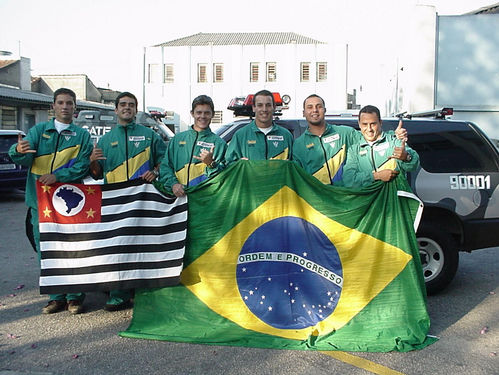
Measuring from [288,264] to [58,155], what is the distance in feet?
7.84

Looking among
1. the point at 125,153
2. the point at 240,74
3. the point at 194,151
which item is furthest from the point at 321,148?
the point at 240,74

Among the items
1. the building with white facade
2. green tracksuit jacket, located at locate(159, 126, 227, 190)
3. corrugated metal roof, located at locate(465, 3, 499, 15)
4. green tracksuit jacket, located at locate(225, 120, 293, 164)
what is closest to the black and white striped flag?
green tracksuit jacket, located at locate(159, 126, 227, 190)

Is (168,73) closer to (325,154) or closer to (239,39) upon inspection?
(239,39)

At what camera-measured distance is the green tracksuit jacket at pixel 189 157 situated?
190 inches

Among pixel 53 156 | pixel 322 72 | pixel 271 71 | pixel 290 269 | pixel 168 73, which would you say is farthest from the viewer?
Result: pixel 168 73

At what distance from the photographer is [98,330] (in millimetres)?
4422

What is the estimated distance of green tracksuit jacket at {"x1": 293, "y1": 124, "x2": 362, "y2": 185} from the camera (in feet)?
16.1

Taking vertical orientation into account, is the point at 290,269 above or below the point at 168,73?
below

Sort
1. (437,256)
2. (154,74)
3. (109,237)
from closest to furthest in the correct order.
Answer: (109,237) < (437,256) < (154,74)

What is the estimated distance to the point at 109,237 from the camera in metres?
4.48

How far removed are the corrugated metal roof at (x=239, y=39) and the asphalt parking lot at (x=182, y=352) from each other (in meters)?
45.2

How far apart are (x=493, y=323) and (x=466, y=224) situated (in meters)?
1.10

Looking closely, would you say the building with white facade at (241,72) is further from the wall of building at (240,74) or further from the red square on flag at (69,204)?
the red square on flag at (69,204)

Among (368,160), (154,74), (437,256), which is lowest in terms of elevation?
(437,256)
